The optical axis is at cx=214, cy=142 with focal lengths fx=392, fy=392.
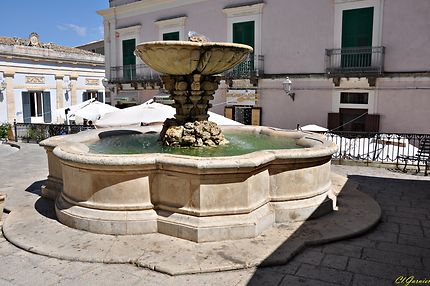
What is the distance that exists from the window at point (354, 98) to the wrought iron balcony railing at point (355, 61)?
90cm

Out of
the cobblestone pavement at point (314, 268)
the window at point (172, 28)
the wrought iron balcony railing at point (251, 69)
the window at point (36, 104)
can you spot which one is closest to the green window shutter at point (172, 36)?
the window at point (172, 28)

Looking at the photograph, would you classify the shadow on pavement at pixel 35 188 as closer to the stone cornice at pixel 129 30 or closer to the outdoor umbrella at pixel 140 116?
the outdoor umbrella at pixel 140 116

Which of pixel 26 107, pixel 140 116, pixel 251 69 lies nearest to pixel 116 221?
pixel 140 116

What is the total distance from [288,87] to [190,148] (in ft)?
32.4

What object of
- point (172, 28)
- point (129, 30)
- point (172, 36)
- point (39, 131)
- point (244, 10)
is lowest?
point (39, 131)

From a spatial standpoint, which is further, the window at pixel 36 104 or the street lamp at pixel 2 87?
the window at pixel 36 104

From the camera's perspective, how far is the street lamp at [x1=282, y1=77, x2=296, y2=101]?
1584cm

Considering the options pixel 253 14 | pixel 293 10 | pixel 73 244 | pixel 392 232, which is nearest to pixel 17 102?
pixel 253 14

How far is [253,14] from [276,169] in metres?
12.8

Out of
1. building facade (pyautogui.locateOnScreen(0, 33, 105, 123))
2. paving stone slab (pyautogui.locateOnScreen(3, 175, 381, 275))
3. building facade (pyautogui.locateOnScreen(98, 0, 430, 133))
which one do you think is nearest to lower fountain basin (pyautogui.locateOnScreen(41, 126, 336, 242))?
paving stone slab (pyautogui.locateOnScreen(3, 175, 381, 275))

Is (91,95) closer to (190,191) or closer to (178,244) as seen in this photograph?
(190,191)

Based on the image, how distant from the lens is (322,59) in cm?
1543

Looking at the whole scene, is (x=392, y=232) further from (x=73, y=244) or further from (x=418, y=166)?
(x=418, y=166)

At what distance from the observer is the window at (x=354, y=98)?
1481cm
